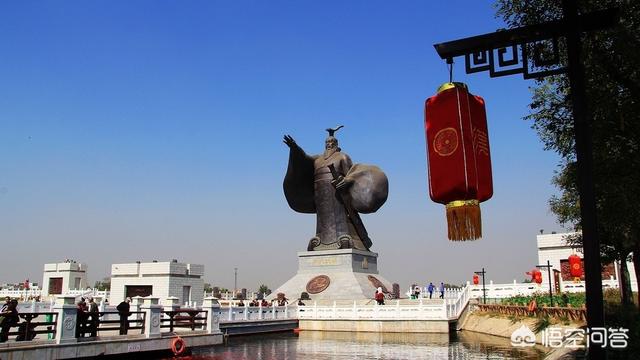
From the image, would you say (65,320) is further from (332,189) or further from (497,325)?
(332,189)

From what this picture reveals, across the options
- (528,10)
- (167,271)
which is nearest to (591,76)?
(528,10)

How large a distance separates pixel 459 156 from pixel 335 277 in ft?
84.6

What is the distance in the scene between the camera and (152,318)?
50.4ft

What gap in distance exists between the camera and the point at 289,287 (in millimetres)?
32094

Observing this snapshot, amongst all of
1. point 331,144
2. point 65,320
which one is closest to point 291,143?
point 331,144

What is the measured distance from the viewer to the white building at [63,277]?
147 feet

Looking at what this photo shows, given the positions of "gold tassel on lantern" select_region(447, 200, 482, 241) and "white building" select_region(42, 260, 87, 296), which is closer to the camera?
"gold tassel on lantern" select_region(447, 200, 482, 241)

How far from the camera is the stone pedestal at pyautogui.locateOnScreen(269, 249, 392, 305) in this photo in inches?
1176

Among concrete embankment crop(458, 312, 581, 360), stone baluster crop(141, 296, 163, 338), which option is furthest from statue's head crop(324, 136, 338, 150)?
stone baluster crop(141, 296, 163, 338)

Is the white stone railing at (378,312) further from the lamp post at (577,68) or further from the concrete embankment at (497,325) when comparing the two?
the lamp post at (577,68)

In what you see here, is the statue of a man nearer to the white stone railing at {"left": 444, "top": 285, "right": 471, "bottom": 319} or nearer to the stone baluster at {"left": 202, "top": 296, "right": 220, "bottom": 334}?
the white stone railing at {"left": 444, "top": 285, "right": 471, "bottom": 319}

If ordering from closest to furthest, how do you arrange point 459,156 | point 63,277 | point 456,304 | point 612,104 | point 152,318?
1. point 459,156
2. point 612,104
3. point 152,318
4. point 456,304
5. point 63,277

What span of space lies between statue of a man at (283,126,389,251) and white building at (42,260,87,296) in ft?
70.4

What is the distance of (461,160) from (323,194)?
1110 inches
